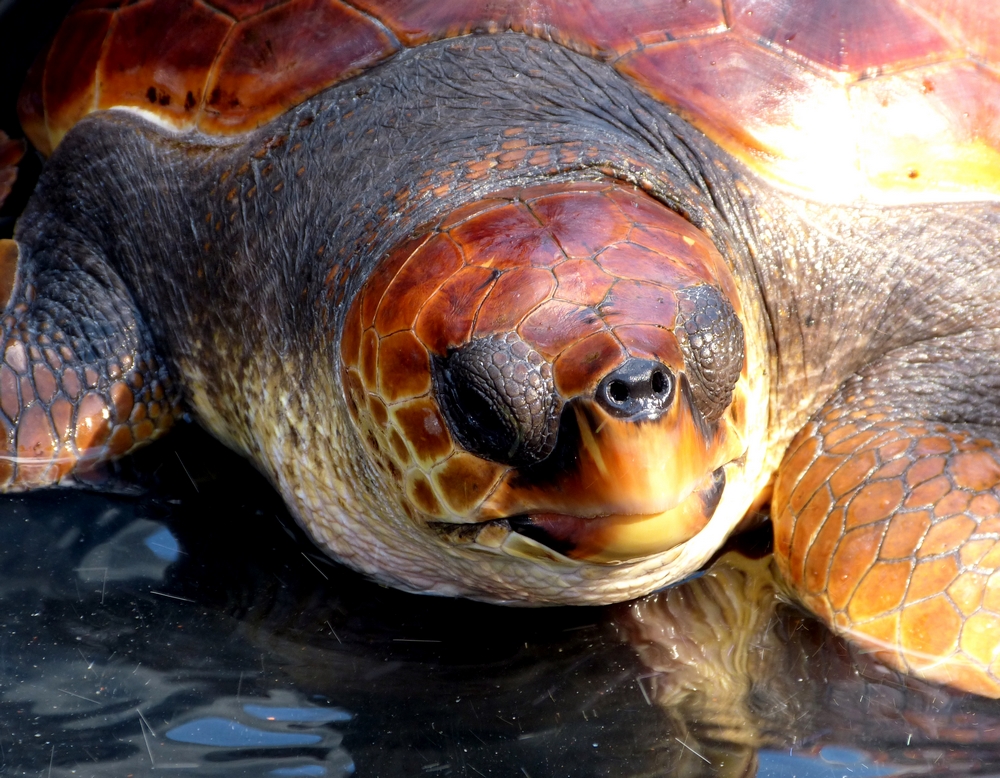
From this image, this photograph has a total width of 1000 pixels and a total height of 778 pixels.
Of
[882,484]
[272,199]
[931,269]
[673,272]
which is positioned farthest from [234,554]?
[931,269]

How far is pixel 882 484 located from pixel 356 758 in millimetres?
1162

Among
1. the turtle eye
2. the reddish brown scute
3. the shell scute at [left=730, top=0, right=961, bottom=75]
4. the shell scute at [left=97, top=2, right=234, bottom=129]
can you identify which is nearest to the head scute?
the turtle eye

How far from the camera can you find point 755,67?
2.40m

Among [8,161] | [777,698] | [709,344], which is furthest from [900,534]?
[8,161]

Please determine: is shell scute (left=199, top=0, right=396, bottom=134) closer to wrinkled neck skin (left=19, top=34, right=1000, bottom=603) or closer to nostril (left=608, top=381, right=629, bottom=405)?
wrinkled neck skin (left=19, top=34, right=1000, bottom=603)

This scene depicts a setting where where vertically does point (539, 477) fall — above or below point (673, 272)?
below

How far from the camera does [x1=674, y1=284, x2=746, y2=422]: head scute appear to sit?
1.81 metres

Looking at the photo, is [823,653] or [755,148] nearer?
[823,653]

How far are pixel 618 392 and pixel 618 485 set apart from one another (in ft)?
0.48

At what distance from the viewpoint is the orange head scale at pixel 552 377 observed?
1.70 meters

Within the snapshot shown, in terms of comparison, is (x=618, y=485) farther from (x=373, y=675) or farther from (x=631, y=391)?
(x=373, y=675)

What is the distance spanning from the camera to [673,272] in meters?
1.87

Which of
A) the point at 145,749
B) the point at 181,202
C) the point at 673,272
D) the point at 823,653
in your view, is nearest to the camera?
the point at 145,749

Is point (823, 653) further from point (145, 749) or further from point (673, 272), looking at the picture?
point (145, 749)
